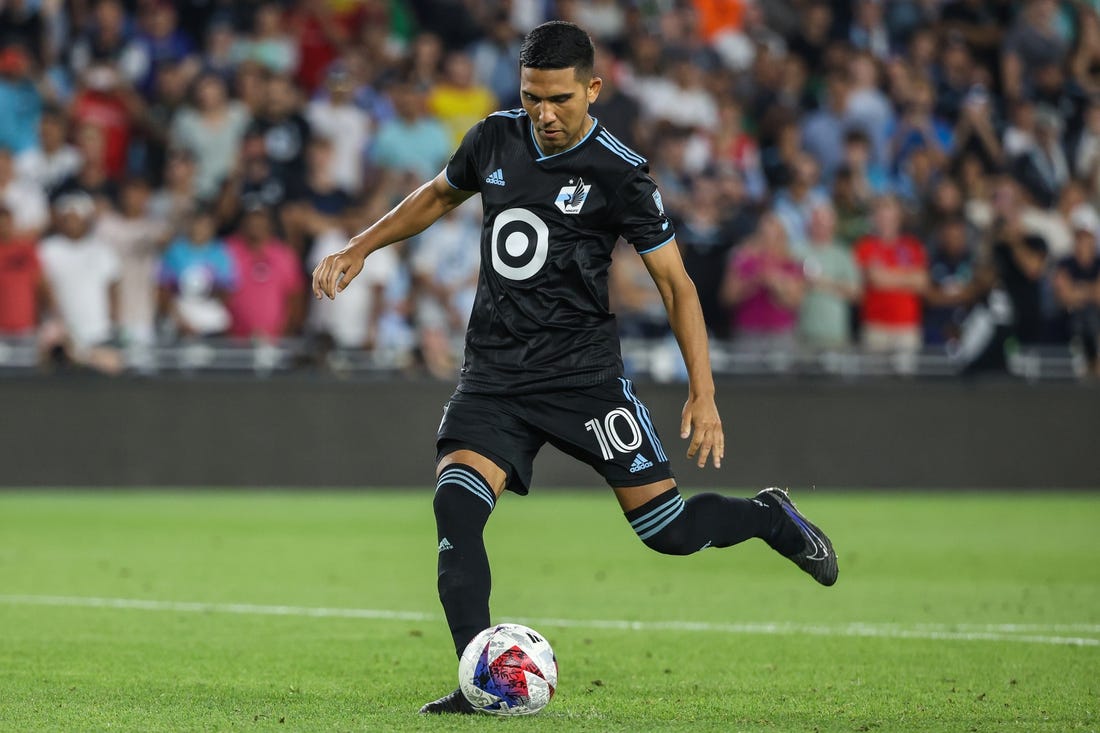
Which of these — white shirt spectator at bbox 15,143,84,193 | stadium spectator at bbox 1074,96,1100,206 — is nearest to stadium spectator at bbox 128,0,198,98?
white shirt spectator at bbox 15,143,84,193

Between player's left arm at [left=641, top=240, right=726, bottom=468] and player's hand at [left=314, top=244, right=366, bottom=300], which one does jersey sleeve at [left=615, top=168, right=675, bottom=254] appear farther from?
player's hand at [left=314, top=244, right=366, bottom=300]

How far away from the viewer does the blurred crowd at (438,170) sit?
15484mm

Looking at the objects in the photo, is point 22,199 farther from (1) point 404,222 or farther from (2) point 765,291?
(1) point 404,222

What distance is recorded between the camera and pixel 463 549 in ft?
19.0

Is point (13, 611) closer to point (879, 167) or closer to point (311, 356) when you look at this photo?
point (311, 356)

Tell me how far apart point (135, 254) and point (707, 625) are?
868 centimetres

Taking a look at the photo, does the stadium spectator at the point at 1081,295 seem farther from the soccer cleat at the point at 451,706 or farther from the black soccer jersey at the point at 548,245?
the soccer cleat at the point at 451,706

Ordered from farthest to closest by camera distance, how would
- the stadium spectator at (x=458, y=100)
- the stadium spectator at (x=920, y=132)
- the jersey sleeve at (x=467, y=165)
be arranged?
the stadium spectator at (x=920, y=132) → the stadium spectator at (x=458, y=100) → the jersey sleeve at (x=467, y=165)

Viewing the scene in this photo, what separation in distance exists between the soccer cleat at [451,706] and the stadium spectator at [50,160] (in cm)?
1108

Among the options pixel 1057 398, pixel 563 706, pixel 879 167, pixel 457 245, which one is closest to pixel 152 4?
pixel 457 245

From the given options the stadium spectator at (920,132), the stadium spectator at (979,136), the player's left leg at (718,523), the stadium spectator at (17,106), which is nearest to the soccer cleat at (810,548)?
the player's left leg at (718,523)

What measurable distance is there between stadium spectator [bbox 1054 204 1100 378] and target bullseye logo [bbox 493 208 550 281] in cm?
1213

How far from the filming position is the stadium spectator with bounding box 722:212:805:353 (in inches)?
627

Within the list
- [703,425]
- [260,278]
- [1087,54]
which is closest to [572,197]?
[703,425]
